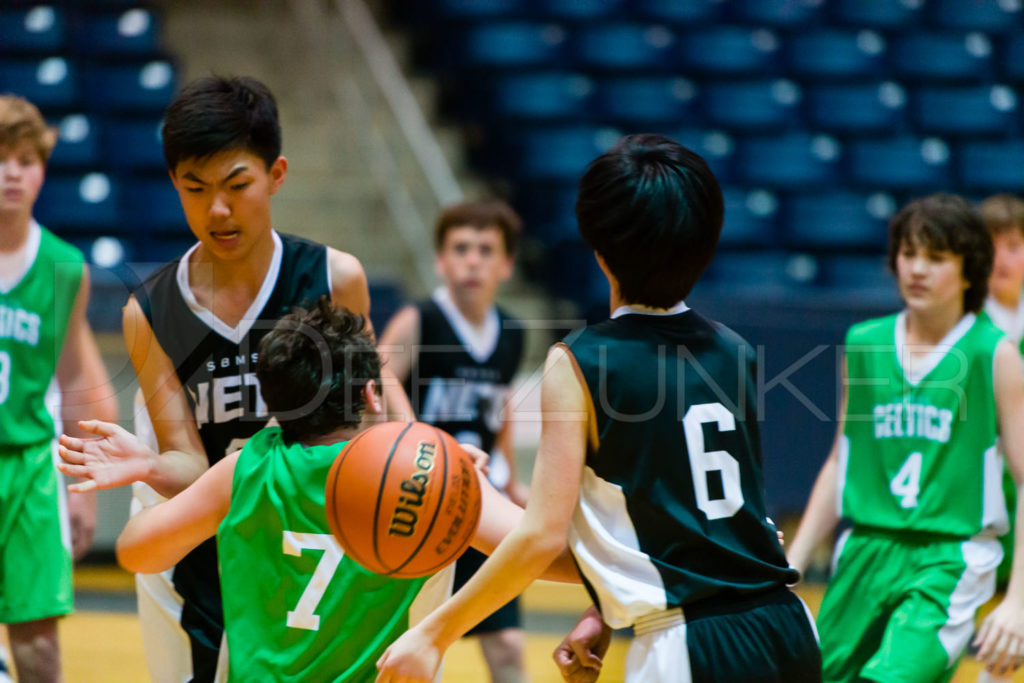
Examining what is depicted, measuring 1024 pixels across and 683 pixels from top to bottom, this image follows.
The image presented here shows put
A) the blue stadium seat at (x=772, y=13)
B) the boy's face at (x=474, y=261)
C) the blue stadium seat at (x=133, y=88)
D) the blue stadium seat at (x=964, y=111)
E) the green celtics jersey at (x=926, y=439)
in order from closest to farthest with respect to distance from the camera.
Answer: the green celtics jersey at (x=926, y=439) → the boy's face at (x=474, y=261) → the blue stadium seat at (x=133, y=88) → the blue stadium seat at (x=964, y=111) → the blue stadium seat at (x=772, y=13)

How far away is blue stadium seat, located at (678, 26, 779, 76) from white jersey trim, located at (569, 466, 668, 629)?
7.87m

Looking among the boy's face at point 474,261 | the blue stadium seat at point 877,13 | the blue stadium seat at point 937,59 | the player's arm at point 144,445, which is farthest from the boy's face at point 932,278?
the blue stadium seat at point 877,13

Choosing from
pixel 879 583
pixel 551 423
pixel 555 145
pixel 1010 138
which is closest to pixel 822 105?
pixel 1010 138

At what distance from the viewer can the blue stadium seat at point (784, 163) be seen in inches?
357

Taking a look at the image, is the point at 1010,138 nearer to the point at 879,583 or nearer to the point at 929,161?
the point at 929,161

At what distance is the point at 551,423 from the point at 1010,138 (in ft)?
29.1

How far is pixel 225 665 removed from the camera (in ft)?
8.00

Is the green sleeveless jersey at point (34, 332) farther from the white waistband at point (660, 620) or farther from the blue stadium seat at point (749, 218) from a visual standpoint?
the blue stadium seat at point (749, 218)

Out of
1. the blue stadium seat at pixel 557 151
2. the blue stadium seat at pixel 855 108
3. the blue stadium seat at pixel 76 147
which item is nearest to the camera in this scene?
the blue stadium seat at pixel 76 147

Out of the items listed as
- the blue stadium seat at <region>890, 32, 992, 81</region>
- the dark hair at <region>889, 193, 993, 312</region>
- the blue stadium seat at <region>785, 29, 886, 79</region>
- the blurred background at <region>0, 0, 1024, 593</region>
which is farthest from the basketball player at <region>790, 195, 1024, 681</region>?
the blue stadium seat at <region>890, 32, 992, 81</region>

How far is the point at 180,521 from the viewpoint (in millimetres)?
2275

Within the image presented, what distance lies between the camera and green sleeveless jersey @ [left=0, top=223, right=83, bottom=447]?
3.73 meters

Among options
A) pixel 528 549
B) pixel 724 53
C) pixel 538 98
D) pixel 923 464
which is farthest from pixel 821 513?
pixel 724 53

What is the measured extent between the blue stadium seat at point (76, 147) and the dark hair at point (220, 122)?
5.34m
